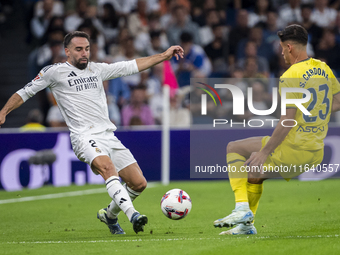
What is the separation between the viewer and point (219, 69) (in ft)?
45.6

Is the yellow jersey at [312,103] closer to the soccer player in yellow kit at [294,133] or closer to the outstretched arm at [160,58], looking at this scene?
the soccer player in yellow kit at [294,133]

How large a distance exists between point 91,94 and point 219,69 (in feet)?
25.1

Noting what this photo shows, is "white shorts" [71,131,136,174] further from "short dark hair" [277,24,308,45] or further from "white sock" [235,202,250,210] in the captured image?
"short dark hair" [277,24,308,45]

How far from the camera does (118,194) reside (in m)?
6.00

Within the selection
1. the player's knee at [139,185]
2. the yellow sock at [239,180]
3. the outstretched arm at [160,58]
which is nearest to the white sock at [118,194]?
the player's knee at [139,185]

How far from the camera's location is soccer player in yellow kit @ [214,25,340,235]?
5621mm

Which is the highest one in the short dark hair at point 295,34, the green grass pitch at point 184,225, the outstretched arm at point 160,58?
the short dark hair at point 295,34

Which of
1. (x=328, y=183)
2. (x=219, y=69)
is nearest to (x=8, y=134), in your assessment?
(x=219, y=69)

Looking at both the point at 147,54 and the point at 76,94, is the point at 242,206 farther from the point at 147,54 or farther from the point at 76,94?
the point at 147,54

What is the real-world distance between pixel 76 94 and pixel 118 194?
1.34m

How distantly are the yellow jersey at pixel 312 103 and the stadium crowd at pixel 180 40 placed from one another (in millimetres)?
6016

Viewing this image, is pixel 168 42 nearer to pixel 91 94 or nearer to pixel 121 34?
pixel 121 34

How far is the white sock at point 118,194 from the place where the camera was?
591 cm

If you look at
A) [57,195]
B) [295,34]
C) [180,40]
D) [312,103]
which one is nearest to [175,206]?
[312,103]
